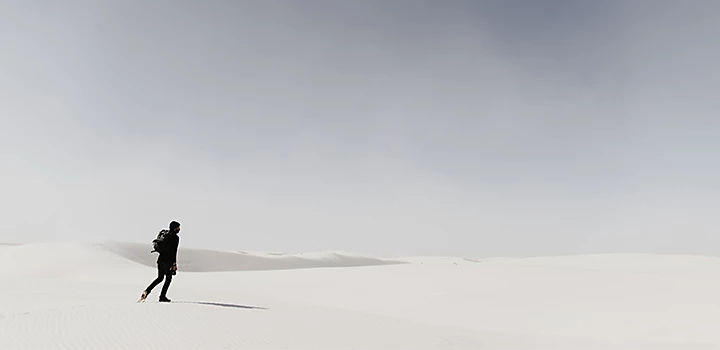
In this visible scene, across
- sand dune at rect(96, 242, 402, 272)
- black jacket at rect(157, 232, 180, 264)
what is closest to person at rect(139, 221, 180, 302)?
black jacket at rect(157, 232, 180, 264)

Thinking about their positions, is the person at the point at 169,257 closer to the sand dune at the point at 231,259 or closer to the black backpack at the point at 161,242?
the black backpack at the point at 161,242

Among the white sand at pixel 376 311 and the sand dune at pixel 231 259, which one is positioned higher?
the sand dune at pixel 231 259

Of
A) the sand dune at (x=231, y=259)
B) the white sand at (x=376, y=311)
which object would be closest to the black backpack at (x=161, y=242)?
the white sand at (x=376, y=311)

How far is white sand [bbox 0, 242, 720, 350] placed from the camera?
21.1 ft

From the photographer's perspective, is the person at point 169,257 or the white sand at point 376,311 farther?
the person at point 169,257

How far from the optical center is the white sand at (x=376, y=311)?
21.1 feet

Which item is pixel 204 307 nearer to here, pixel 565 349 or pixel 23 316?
pixel 23 316

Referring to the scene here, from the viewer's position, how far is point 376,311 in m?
14.0

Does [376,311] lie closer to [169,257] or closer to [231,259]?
[169,257]

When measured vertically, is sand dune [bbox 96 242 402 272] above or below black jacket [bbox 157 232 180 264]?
above

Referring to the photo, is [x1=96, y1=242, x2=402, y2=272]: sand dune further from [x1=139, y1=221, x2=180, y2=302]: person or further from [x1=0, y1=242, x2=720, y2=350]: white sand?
[x1=139, y1=221, x2=180, y2=302]: person

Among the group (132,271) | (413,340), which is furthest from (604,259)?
(413,340)

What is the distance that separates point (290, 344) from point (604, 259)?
136 feet

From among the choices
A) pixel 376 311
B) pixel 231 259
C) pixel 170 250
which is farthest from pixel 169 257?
pixel 231 259
